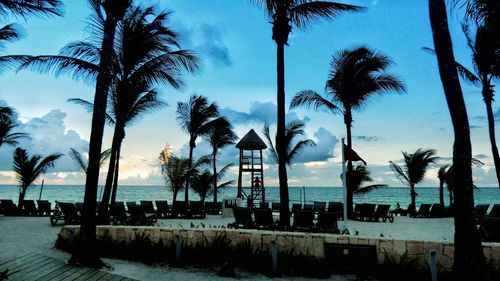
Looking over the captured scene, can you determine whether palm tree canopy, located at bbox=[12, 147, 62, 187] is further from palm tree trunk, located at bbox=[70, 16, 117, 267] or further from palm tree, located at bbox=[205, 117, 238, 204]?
palm tree trunk, located at bbox=[70, 16, 117, 267]

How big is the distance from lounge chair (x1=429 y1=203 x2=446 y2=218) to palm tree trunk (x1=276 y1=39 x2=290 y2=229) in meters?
12.1

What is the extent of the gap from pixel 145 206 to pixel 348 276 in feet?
40.9

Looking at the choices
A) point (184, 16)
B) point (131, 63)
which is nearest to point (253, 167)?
point (131, 63)

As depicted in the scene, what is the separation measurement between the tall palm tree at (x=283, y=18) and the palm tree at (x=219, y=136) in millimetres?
10462

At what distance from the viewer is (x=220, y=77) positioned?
1220cm

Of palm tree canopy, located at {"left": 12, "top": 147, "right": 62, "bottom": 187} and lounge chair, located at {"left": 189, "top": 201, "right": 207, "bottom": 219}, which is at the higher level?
palm tree canopy, located at {"left": 12, "top": 147, "right": 62, "bottom": 187}

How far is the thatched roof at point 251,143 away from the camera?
18.8m

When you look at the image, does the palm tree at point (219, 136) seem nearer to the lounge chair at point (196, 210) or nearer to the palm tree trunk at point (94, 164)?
the lounge chair at point (196, 210)

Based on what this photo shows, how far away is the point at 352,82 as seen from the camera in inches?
597

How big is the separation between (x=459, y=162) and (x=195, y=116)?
16226mm

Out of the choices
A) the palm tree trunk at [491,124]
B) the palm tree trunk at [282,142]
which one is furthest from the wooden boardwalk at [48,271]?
the palm tree trunk at [491,124]

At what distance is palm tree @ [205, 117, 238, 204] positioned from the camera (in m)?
20.5

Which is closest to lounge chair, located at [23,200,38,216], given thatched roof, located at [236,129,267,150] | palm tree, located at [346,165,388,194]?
thatched roof, located at [236,129,267,150]

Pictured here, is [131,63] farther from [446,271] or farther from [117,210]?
[446,271]
